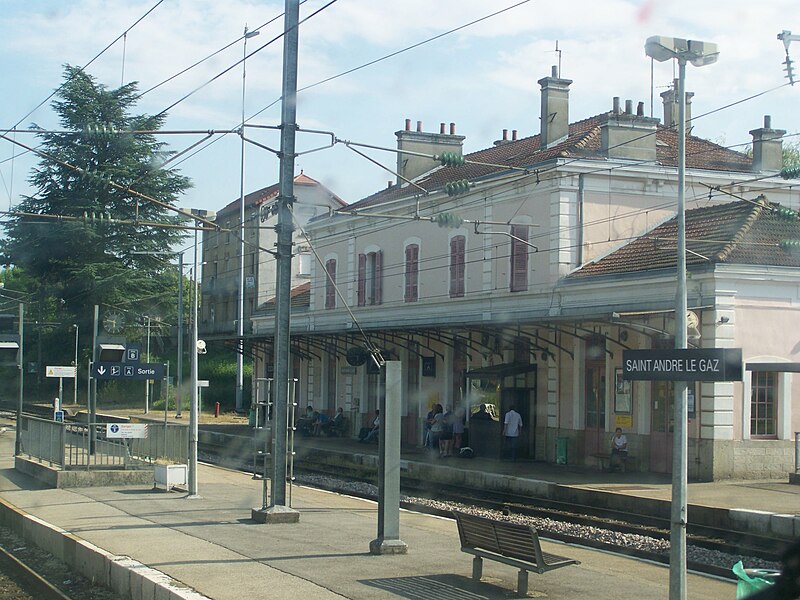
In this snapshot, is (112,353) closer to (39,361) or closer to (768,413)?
(768,413)

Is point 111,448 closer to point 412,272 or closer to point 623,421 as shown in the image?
point 623,421

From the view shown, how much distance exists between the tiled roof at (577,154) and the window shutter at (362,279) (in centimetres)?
245

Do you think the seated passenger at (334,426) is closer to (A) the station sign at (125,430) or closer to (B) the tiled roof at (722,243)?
(B) the tiled roof at (722,243)

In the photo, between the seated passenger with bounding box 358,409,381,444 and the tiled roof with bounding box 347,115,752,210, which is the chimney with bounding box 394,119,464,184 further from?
the seated passenger with bounding box 358,409,381,444

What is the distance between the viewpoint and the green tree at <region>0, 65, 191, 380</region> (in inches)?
1571

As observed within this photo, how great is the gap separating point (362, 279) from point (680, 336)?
29150 mm

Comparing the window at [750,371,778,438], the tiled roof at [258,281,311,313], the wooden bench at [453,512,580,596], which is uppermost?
the tiled roof at [258,281,311,313]

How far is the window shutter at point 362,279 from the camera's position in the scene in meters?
38.8

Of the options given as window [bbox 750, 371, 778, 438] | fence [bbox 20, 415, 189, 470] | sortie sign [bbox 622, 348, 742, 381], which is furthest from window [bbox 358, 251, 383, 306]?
sortie sign [bbox 622, 348, 742, 381]

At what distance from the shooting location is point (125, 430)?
64.1ft

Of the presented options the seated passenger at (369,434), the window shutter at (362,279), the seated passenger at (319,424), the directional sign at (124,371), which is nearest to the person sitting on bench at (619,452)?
the directional sign at (124,371)

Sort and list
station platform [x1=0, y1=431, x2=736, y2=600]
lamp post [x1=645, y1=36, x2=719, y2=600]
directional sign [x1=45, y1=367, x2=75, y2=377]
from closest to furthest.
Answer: lamp post [x1=645, y1=36, x2=719, y2=600]
station platform [x1=0, y1=431, x2=736, y2=600]
directional sign [x1=45, y1=367, x2=75, y2=377]

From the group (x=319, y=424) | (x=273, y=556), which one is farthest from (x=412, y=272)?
(x=273, y=556)

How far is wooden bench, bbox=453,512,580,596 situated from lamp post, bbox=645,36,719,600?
153cm
